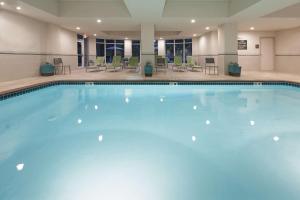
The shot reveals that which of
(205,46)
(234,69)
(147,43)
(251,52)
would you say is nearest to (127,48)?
(205,46)

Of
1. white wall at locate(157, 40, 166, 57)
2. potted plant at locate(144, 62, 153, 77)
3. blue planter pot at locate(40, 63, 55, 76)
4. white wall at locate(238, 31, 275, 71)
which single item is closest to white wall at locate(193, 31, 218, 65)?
white wall at locate(238, 31, 275, 71)

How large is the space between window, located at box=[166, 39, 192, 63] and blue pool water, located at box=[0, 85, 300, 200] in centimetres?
1593

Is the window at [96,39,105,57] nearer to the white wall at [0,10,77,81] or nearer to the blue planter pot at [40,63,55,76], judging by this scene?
the white wall at [0,10,77,81]

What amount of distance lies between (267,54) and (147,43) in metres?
7.73

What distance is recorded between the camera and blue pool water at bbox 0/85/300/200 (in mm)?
2197

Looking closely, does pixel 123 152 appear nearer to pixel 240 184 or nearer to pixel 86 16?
pixel 240 184

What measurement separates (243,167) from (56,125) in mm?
2922

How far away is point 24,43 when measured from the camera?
989 centimetres

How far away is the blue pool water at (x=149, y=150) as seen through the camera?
7.21 ft

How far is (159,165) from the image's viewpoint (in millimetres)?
2701

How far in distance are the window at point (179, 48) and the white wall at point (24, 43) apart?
11.1 metres

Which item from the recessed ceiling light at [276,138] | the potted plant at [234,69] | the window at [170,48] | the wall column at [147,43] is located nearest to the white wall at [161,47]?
the window at [170,48]

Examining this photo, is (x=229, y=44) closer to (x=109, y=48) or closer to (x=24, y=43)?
(x=24, y=43)

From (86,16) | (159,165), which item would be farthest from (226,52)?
(159,165)
